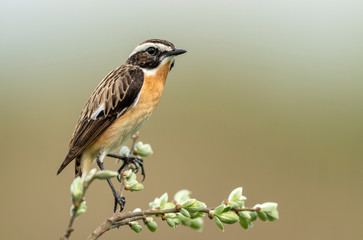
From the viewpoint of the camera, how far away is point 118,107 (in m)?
3.80

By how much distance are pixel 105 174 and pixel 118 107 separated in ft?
7.05

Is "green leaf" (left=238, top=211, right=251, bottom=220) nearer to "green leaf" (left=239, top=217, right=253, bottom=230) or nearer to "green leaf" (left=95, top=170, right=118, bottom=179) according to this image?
"green leaf" (left=239, top=217, right=253, bottom=230)

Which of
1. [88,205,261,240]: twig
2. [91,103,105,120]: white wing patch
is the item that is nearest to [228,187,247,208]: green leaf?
[88,205,261,240]: twig

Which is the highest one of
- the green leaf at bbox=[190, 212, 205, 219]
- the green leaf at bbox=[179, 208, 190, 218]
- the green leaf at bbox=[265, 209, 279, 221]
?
the green leaf at bbox=[265, 209, 279, 221]

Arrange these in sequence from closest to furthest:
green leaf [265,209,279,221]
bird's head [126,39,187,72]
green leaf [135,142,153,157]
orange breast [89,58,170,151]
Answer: green leaf [265,209,279,221] → green leaf [135,142,153,157] → orange breast [89,58,170,151] → bird's head [126,39,187,72]

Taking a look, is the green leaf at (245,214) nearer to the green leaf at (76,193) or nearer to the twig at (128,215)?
the twig at (128,215)

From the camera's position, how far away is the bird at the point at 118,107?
3.69 meters

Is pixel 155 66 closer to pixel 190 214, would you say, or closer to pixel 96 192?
pixel 190 214

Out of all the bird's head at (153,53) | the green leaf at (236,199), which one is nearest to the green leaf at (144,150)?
the green leaf at (236,199)

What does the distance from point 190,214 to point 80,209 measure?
632 millimetres

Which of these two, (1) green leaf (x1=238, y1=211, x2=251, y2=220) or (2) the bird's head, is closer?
(1) green leaf (x1=238, y1=211, x2=251, y2=220)

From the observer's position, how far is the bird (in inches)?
145

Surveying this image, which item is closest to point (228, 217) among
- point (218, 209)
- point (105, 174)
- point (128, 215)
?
point (218, 209)

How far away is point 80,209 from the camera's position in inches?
70.1
